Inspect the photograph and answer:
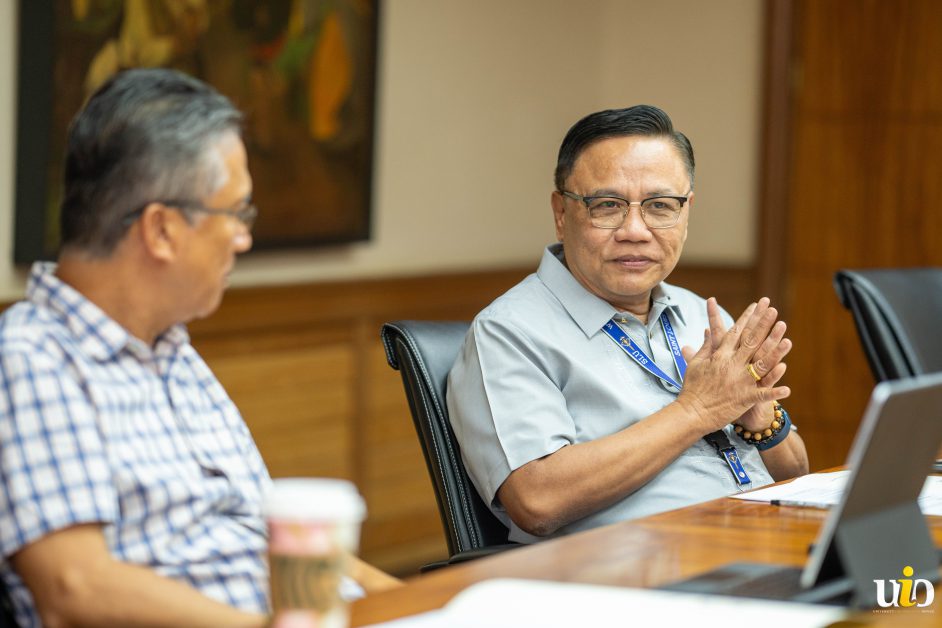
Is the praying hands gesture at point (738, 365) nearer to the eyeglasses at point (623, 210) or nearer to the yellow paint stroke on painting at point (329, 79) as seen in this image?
the eyeglasses at point (623, 210)

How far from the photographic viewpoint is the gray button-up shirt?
2277mm

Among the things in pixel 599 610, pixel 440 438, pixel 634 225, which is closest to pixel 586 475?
pixel 440 438

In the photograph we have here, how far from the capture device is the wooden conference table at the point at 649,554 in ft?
4.87

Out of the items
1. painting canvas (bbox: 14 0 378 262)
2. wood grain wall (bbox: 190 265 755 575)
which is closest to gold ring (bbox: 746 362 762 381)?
Answer: painting canvas (bbox: 14 0 378 262)

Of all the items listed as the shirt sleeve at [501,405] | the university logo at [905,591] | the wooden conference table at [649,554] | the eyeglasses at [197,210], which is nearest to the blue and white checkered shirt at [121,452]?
the eyeglasses at [197,210]

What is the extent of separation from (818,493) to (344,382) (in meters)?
2.86

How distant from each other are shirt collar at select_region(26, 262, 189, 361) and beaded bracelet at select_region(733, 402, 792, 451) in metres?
1.27

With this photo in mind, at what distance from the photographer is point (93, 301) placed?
1602mm

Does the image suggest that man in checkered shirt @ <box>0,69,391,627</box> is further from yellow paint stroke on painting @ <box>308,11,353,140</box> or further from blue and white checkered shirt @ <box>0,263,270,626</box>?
yellow paint stroke on painting @ <box>308,11,353,140</box>

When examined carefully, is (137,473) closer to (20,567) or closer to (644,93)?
(20,567)

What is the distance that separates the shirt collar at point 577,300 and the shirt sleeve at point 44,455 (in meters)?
1.14

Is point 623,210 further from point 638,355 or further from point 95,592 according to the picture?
point 95,592

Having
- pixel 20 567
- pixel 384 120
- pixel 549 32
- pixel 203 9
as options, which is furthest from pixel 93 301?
pixel 549 32

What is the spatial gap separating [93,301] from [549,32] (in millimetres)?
4135
